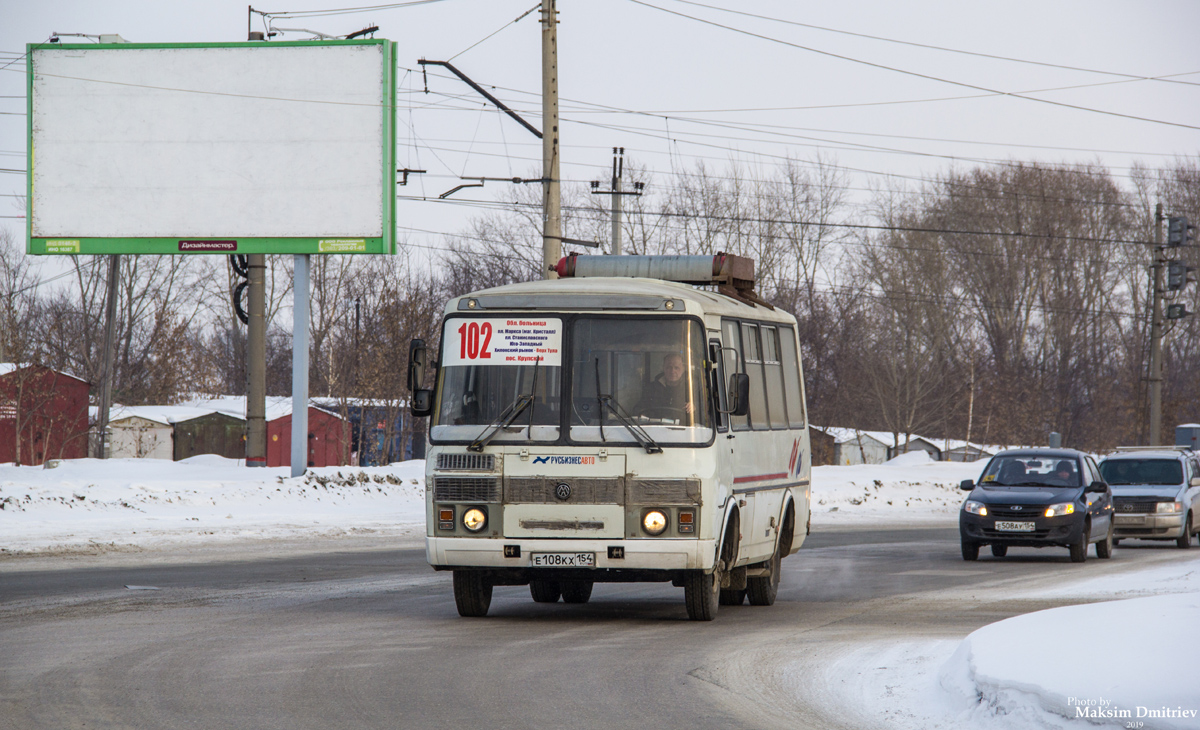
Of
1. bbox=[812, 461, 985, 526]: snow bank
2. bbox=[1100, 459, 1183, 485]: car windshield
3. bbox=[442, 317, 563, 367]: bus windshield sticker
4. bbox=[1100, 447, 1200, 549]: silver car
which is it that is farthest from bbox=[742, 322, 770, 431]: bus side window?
bbox=[812, 461, 985, 526]: snow bank

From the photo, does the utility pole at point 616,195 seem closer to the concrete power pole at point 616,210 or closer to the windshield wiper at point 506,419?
the concrete power pole at point 616,210

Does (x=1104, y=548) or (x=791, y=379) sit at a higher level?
(x=791, y=379)

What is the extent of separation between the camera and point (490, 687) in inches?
316

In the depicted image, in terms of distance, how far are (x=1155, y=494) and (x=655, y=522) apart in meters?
15.5

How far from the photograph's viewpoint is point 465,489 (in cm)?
1088

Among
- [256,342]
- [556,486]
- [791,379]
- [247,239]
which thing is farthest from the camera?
[256,342]

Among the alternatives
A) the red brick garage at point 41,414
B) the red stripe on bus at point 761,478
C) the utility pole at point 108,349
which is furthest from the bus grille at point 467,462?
the red brick garage at point 41,414

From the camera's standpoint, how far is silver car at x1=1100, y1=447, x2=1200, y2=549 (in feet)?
75.4

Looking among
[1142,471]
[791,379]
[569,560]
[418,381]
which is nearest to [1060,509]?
[1142,471]

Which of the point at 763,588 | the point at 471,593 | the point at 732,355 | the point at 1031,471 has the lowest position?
the point at 763,588

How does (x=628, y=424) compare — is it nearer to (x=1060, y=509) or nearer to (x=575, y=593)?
(x=575, y=593)

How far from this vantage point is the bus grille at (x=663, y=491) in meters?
10.6

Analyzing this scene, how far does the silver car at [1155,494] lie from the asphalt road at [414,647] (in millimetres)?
7030

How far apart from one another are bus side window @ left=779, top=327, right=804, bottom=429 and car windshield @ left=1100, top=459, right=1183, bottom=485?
12.1 metres
